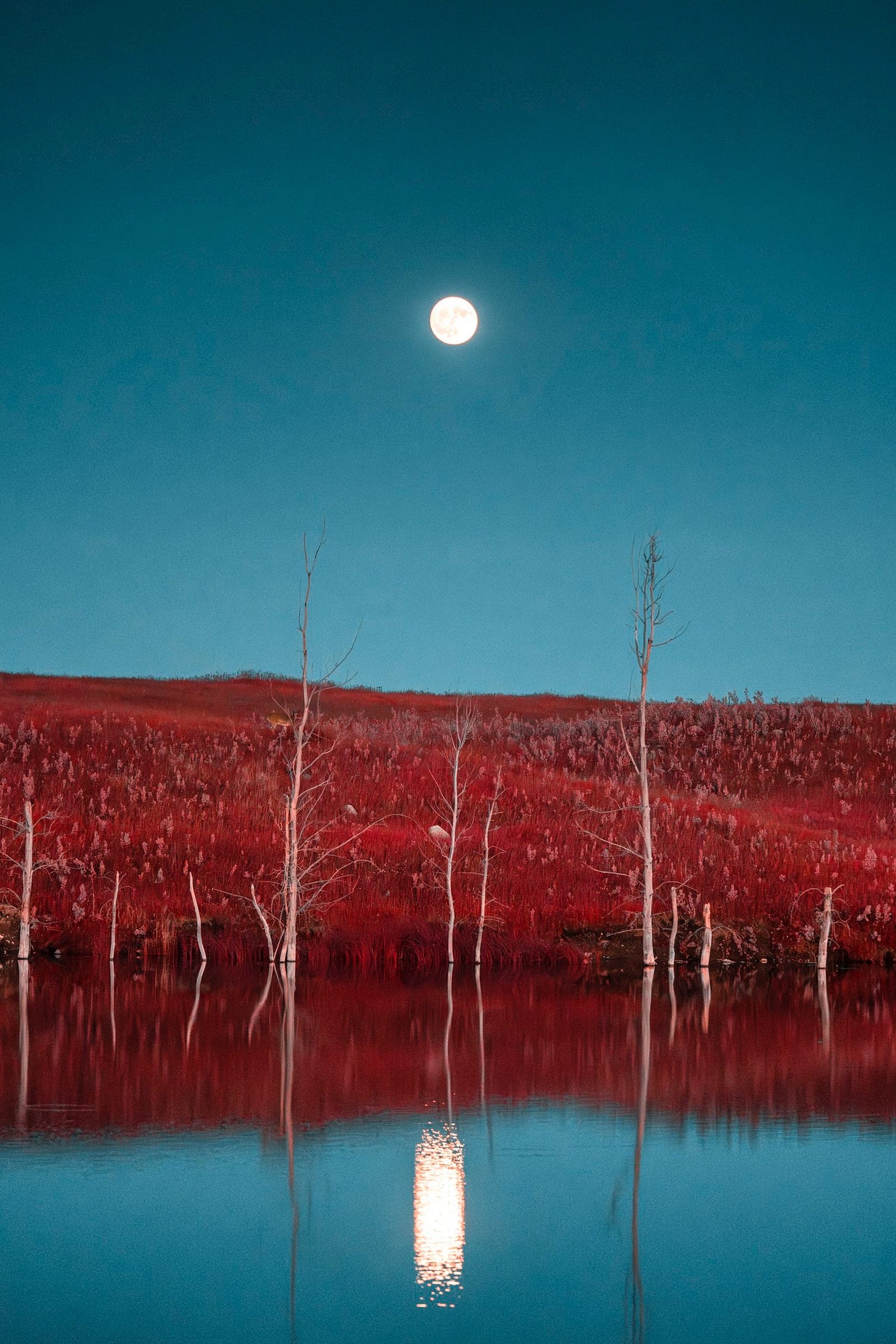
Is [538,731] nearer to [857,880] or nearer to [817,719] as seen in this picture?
[817,719]

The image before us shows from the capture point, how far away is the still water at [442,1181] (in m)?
6.00

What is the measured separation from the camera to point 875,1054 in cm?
1321

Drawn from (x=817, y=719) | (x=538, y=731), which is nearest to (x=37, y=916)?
(x=538, y=731)

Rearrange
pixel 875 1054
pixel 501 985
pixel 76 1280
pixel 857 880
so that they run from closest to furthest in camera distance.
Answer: pixel 76 1280, pixel 875 1054, pixel 501 985, pixel 857 880

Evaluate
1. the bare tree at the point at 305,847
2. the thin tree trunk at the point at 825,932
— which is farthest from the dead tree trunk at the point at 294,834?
the thin tree trunk at the point at 825,932

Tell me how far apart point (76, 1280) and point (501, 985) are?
13967mm

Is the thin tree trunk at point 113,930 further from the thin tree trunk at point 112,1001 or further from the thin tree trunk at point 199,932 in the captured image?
the thin tree trunk at point 199,932

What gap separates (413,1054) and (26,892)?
10.7 metres

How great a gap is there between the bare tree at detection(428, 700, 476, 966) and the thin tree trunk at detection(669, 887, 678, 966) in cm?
401

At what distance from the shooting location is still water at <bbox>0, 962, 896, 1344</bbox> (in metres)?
6.00

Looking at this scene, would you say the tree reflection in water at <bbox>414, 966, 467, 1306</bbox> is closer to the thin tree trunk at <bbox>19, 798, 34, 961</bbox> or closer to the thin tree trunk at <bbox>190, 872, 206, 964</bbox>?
the thin tree trunk at <bbox>190, 872, 206, 964</bbox>

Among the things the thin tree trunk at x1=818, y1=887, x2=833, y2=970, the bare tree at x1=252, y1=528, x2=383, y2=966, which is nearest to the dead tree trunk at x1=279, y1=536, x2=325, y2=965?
the bare tree at x1=252, y1=528, x2=383, y2=966

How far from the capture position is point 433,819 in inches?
1163

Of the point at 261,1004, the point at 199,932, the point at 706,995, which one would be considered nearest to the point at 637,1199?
the point at 261,1004
